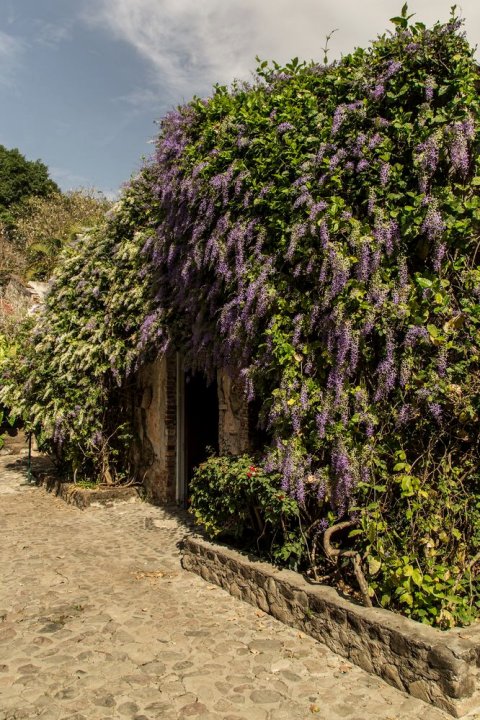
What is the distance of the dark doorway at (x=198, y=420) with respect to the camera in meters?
8.77

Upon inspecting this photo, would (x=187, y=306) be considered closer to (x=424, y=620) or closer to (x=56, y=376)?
(x=56, y=376)

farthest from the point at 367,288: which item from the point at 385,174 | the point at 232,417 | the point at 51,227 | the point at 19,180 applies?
the point at 19,180

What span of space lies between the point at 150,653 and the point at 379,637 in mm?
1568

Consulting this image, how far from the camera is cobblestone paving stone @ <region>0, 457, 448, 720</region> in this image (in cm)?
343

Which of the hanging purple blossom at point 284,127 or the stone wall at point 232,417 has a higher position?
the hanging purple blossom at point 284,127

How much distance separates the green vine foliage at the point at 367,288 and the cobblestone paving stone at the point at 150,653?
2.20ft

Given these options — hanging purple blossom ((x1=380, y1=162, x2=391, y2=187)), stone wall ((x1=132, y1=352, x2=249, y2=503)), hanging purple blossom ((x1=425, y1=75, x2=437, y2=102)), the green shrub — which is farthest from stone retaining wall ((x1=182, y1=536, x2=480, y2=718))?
stone wall ((x1=132, y1=352, x2=249, y2=503))

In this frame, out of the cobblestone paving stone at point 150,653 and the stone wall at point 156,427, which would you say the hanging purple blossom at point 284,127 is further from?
the cobblestone paving stone at point 150,653

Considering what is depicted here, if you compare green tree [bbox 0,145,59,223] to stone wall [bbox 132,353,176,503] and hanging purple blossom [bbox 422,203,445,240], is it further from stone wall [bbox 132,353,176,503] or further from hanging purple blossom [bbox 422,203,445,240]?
hanging purple blossom [bbox 422,203,445,240]

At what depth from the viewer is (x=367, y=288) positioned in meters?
4.43

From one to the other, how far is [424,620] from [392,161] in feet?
10.5

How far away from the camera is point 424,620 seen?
3.73 m

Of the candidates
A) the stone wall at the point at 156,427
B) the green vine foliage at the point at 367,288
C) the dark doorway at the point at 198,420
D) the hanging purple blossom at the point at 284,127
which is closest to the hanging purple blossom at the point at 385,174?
the green vine foliage at the point at 367,288

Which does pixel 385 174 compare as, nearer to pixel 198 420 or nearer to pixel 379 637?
pixel 379 637
